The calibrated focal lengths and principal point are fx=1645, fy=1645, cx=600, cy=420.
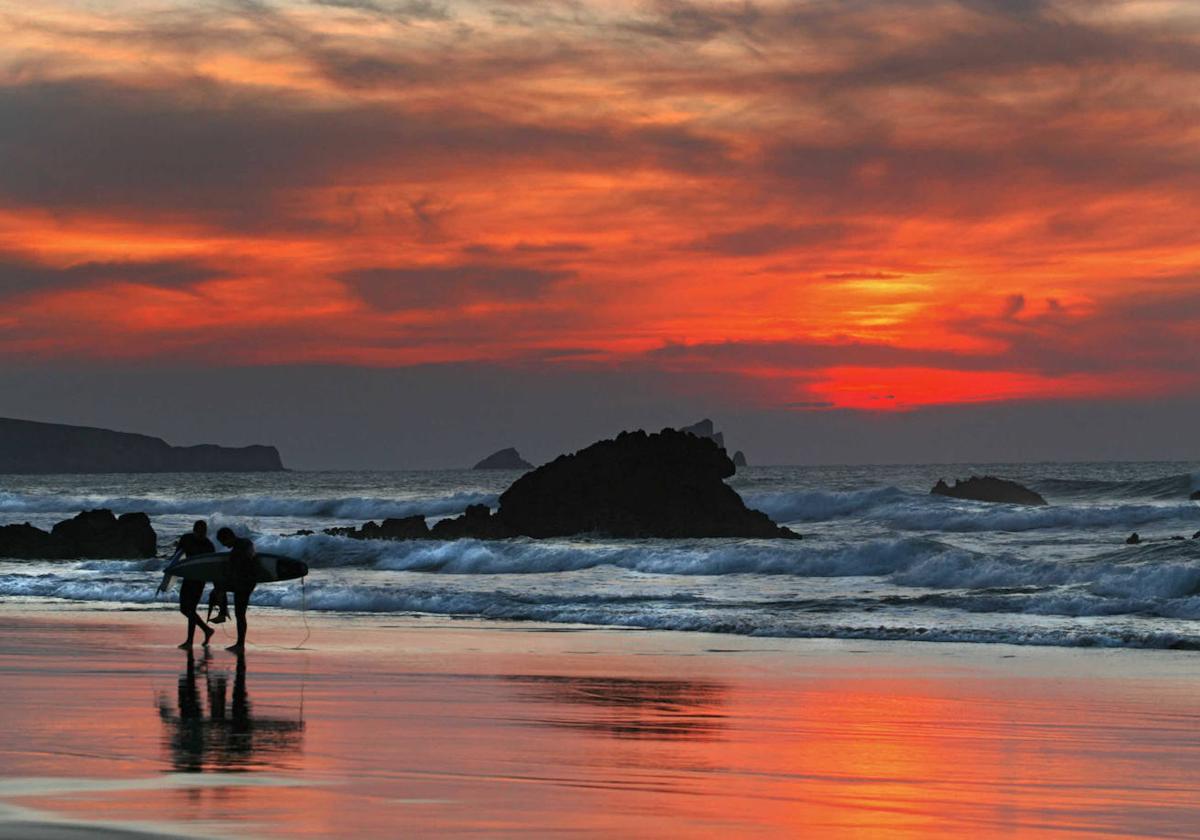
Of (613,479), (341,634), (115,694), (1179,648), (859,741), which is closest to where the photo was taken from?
(859,741)

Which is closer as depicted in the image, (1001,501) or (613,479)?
(613,479)

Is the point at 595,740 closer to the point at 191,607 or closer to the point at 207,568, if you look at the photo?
the point at 191,607

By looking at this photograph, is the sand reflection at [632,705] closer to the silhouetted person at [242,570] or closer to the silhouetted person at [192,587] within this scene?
the silhouetted person at [242,570]

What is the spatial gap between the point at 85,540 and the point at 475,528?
12388 millimetres

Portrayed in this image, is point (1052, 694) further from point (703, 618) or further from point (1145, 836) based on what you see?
point (703, 618)

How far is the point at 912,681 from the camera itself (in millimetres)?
17391

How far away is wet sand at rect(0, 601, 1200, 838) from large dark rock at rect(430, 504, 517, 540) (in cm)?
3259

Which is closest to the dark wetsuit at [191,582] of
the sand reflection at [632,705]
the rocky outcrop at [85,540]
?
the sand reflection at [632,705]

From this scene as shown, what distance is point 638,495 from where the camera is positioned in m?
55.1

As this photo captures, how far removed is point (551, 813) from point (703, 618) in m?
16.6

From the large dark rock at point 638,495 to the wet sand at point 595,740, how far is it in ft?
107

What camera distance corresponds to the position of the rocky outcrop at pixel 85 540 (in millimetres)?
49844

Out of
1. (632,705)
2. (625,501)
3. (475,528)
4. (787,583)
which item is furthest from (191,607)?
(625,501)

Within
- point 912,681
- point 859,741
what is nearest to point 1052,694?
point 912,681
